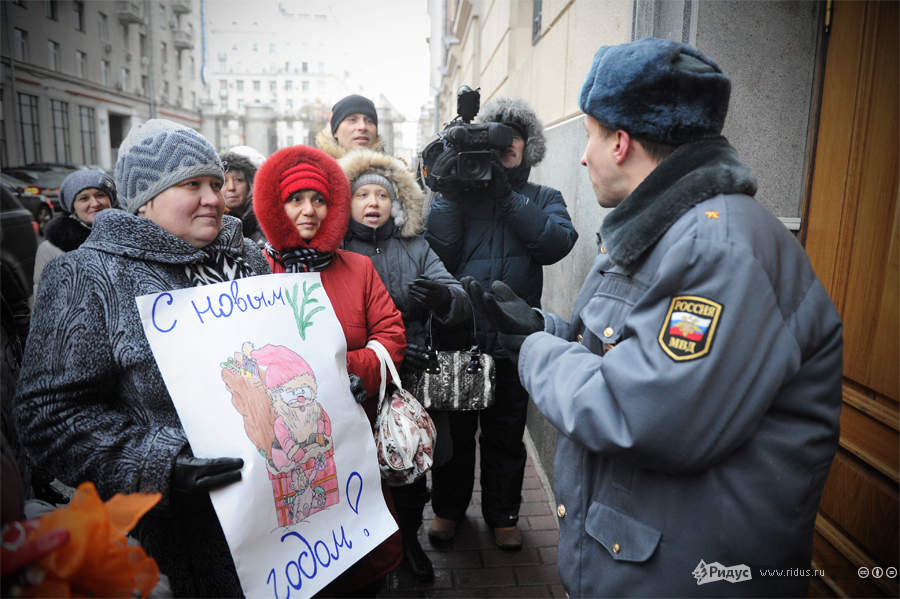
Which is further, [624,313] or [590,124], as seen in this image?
[590,124]

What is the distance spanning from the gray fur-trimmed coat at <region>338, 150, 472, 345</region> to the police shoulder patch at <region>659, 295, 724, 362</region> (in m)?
1.55

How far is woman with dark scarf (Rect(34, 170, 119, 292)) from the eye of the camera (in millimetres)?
3965

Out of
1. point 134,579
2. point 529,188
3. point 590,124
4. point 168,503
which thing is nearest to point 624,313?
point 590,124

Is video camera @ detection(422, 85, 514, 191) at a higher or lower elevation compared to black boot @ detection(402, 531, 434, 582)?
higher

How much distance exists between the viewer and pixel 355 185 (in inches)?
107

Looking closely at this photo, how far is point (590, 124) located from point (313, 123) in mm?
52388

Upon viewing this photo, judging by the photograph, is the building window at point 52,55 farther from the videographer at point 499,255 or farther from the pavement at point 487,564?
the pavement at point 487,564

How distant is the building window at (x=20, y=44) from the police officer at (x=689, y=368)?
27.9 metres

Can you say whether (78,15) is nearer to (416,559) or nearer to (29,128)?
(29,128)

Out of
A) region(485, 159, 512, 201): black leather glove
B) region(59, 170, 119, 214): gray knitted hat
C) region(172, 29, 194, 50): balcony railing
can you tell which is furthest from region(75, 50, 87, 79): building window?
region(485, 159, 512, 201): black leather glove

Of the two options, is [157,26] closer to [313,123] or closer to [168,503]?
[313,123]

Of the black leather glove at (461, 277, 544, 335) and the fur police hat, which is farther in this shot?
the black leather glove at (461, 277, 544, 335)

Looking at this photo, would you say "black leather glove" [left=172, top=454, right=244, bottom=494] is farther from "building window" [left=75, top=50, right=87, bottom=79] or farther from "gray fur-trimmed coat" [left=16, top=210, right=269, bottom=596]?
"building window" [left=75, top=50, right=87, bottom=79]

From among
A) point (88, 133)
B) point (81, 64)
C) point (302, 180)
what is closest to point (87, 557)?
point (302, 180)
